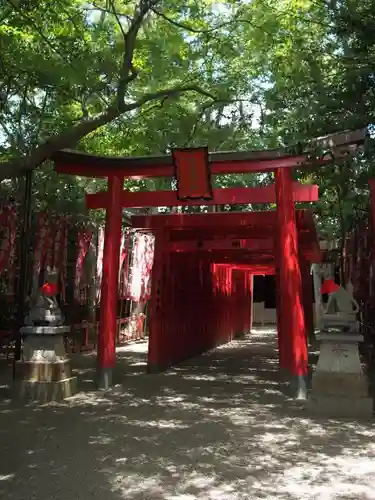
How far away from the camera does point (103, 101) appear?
29.0 ft

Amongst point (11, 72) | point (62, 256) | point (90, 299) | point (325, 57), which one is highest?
point (325, 57)

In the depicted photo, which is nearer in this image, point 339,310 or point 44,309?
point 339,310

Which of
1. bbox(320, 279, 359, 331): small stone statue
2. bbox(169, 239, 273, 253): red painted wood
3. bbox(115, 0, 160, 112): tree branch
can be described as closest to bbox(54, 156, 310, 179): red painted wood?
bbox(115, 0, 160, 112): tree branch

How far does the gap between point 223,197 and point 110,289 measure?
8.28 ft

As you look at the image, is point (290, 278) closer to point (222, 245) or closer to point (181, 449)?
point (222, 245)

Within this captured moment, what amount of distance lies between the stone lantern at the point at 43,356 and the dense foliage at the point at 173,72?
2023 mm

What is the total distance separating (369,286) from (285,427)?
18.3 ft

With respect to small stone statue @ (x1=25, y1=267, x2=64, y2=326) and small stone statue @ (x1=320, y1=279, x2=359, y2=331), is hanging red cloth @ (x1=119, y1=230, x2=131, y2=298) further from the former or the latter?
small stone statue @ (x1=320, y1=279, x2=359, y2=331)

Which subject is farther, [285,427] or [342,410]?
[342,410]

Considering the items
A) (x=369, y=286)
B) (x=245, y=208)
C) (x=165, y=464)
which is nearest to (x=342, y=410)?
(x=165, y=464)

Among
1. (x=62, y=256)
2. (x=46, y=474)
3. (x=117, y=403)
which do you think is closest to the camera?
(x=46, y=474)

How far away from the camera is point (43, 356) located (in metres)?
7.63

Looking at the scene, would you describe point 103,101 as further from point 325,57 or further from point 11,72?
point 325,57

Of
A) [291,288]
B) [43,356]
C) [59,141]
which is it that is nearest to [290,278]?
[291,288]
